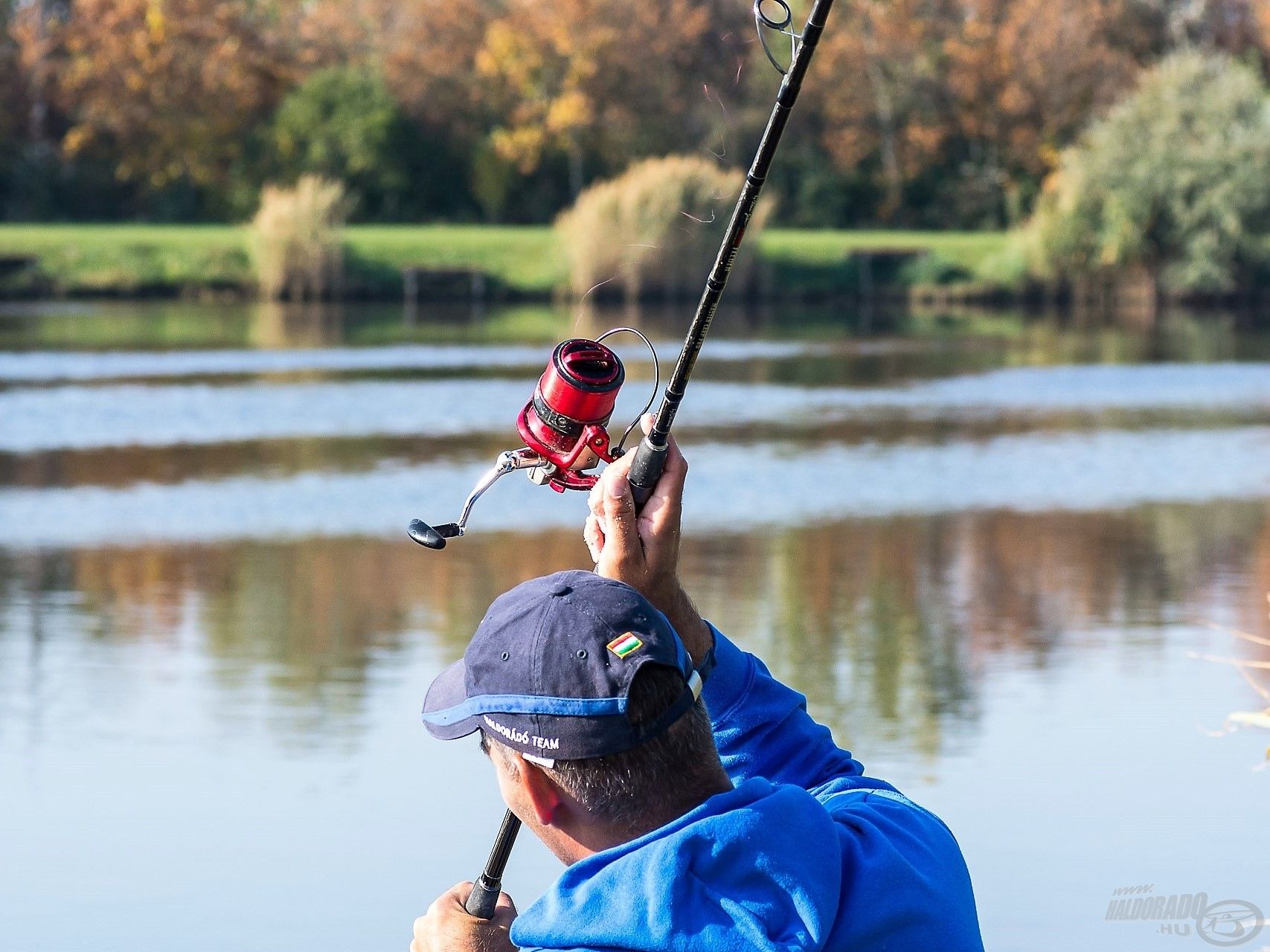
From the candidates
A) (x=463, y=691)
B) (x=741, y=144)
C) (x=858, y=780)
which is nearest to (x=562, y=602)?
(x=463, y=691)

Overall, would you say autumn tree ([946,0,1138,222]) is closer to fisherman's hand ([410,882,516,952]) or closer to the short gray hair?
fisherman's hand ([410,882,516,952])

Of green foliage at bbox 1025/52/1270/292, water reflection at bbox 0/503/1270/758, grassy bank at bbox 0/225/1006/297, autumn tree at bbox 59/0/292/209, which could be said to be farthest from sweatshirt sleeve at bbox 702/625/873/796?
autumn tree at bbox 59/0/292/209

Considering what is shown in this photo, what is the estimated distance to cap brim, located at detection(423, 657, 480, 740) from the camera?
2.08m

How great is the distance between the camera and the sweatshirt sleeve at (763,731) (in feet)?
7.75

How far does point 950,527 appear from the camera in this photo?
12.2 m

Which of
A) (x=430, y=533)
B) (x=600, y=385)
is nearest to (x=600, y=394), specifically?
(x=600, y=385)

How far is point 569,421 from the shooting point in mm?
2900

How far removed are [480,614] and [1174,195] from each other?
3038 cm

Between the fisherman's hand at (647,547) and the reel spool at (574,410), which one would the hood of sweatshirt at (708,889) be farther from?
the reel spool at (574,410)

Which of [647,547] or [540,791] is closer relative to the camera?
[540,791]

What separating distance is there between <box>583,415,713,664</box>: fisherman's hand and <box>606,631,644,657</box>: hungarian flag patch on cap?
A: 0.38 m

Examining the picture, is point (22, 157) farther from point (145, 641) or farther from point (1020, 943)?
point (1020, 943)

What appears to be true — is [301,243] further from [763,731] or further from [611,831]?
[611,831]

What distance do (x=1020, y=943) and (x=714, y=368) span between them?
60.5ft
